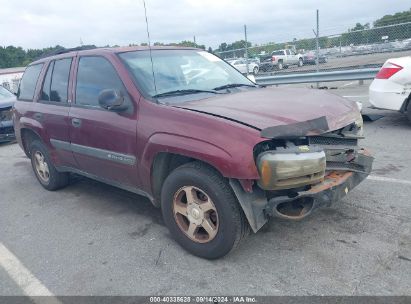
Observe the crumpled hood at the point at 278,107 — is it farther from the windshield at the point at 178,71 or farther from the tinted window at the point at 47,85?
the tinted window at the point at 47,85

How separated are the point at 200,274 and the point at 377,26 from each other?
13736mm

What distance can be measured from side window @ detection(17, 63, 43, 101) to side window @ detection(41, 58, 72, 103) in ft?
1.17

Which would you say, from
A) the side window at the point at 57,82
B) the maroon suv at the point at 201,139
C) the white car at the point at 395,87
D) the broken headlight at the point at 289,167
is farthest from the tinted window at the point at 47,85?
the white car at the point at 395,87

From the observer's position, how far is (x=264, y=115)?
302cm

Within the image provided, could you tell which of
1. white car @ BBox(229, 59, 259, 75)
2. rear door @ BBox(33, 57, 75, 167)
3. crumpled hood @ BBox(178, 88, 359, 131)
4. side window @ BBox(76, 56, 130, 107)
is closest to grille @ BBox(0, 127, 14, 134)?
rear door @ BBox(33, 57, 75, 167)

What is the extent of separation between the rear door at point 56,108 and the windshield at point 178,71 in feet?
3.33

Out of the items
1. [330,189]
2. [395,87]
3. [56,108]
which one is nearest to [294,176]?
[330,189]

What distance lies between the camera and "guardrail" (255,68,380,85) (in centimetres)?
1045

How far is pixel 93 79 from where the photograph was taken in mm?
4082

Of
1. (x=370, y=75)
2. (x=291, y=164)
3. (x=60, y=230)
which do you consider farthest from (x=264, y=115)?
(x=370, y=75)

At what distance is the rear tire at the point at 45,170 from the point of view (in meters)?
5.09

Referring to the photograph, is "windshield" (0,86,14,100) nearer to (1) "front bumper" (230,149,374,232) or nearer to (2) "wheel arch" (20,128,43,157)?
(2) "wheel arch" (20,128,43,157)

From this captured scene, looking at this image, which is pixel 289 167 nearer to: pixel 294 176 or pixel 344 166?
pixel 294 176

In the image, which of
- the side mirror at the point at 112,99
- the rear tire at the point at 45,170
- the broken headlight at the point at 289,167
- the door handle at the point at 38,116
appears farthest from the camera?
the rear tire at the point at 45,170
